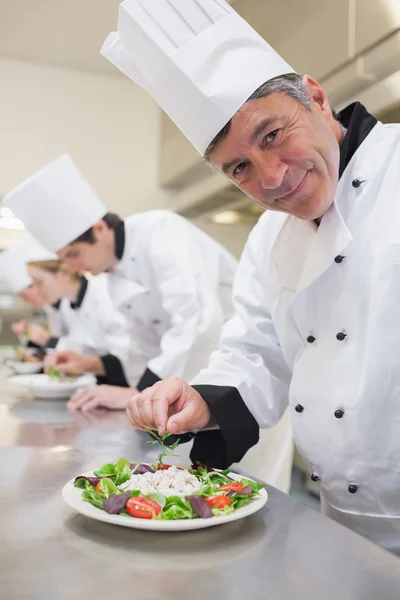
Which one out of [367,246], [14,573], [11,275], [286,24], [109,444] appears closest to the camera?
[14,573]

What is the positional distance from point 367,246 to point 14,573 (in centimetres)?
71

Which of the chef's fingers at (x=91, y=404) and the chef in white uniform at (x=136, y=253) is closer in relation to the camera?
the chef's fingers at (x=91, y=404)

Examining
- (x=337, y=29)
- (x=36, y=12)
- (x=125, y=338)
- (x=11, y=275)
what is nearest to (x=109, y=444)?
(x=125, y=338)

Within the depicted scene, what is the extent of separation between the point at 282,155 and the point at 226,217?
3.26 metres

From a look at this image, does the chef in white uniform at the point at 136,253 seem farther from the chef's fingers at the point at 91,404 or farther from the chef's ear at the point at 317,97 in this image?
the chef's ear at the point at 317,97

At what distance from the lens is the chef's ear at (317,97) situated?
105 centimetres

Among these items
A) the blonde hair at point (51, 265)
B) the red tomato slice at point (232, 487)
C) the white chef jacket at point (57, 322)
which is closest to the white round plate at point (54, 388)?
the red tomato slice at point (232, 487)

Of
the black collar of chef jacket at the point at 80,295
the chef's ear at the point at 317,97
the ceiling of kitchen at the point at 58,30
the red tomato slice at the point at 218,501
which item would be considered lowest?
the red tomato slice at the point at 218,501

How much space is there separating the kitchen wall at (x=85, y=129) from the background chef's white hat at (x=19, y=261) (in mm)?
800

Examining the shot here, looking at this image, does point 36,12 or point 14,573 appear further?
point 36,12

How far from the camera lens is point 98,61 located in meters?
4.66

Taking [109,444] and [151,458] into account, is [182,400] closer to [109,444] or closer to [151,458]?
[151,458]

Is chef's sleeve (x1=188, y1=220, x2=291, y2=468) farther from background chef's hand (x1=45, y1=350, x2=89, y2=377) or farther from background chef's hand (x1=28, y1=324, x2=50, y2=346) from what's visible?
background chef's hand (x1=28, y1=324, x2=50, y2=346)

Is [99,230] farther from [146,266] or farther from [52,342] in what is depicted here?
[52,342]
